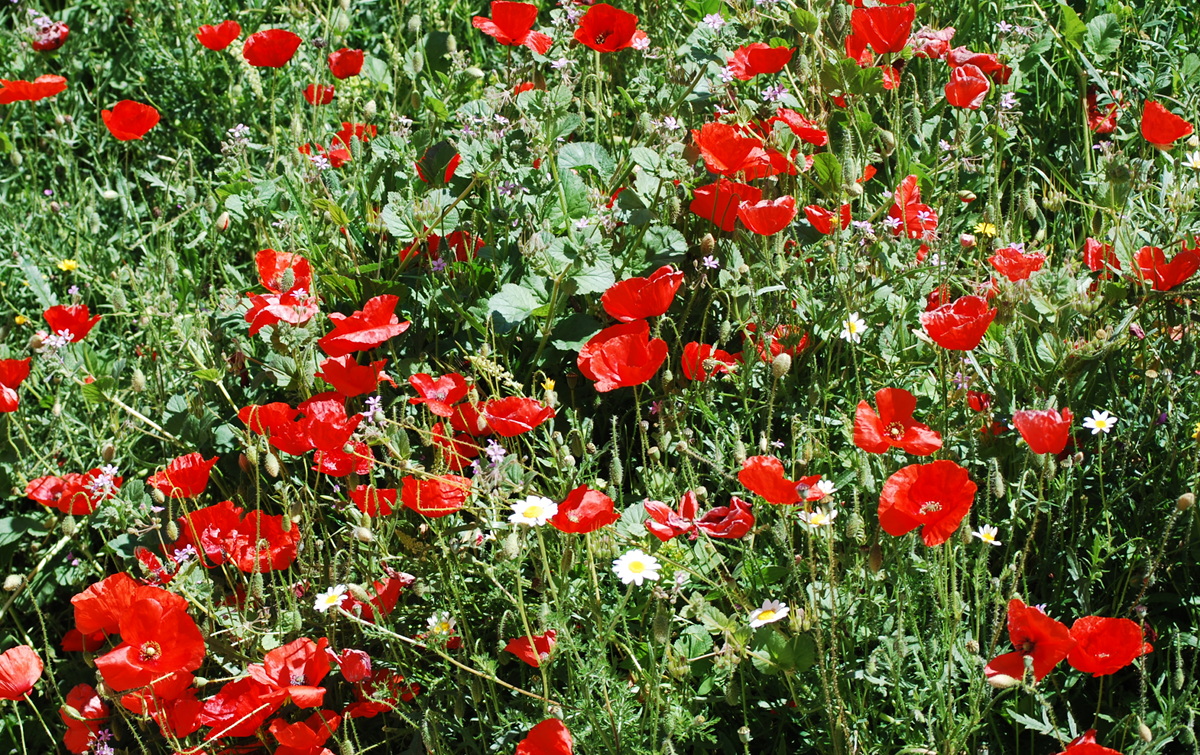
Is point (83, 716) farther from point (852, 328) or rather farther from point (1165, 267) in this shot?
point (1165, 267)

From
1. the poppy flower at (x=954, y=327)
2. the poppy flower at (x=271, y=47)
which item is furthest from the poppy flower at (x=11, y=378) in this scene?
the poppy flower at (x=954, y=327)

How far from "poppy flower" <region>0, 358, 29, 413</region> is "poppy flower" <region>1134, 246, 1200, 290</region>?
2.02 metres

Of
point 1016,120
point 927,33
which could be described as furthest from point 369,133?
point 1016,120

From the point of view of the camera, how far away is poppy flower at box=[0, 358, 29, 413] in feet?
6.99

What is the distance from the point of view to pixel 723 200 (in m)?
2.28

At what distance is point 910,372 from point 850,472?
1.23 ft

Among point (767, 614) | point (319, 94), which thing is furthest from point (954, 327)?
point (319, 94)

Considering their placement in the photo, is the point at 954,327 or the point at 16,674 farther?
the point at 16,674

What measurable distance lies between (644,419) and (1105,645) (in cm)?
104

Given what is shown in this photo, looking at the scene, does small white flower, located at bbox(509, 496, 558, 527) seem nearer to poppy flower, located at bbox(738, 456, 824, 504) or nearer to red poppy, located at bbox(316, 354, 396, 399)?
poppy flower, located at bbox(738, 456, 824, 504)

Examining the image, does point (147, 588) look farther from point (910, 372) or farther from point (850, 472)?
point (910, 372)

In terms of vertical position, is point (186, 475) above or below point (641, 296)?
below

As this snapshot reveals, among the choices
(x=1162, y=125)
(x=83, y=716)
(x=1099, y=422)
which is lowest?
(x=83, y=716)

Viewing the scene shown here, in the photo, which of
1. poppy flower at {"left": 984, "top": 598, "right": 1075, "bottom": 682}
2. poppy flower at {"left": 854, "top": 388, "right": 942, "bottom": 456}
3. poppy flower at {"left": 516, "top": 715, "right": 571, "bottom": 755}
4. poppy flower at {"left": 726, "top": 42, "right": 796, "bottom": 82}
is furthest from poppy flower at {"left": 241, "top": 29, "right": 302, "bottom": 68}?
poppy flower at {"left": 984, "top": 598, "right": 1075, "bottom": 682}
